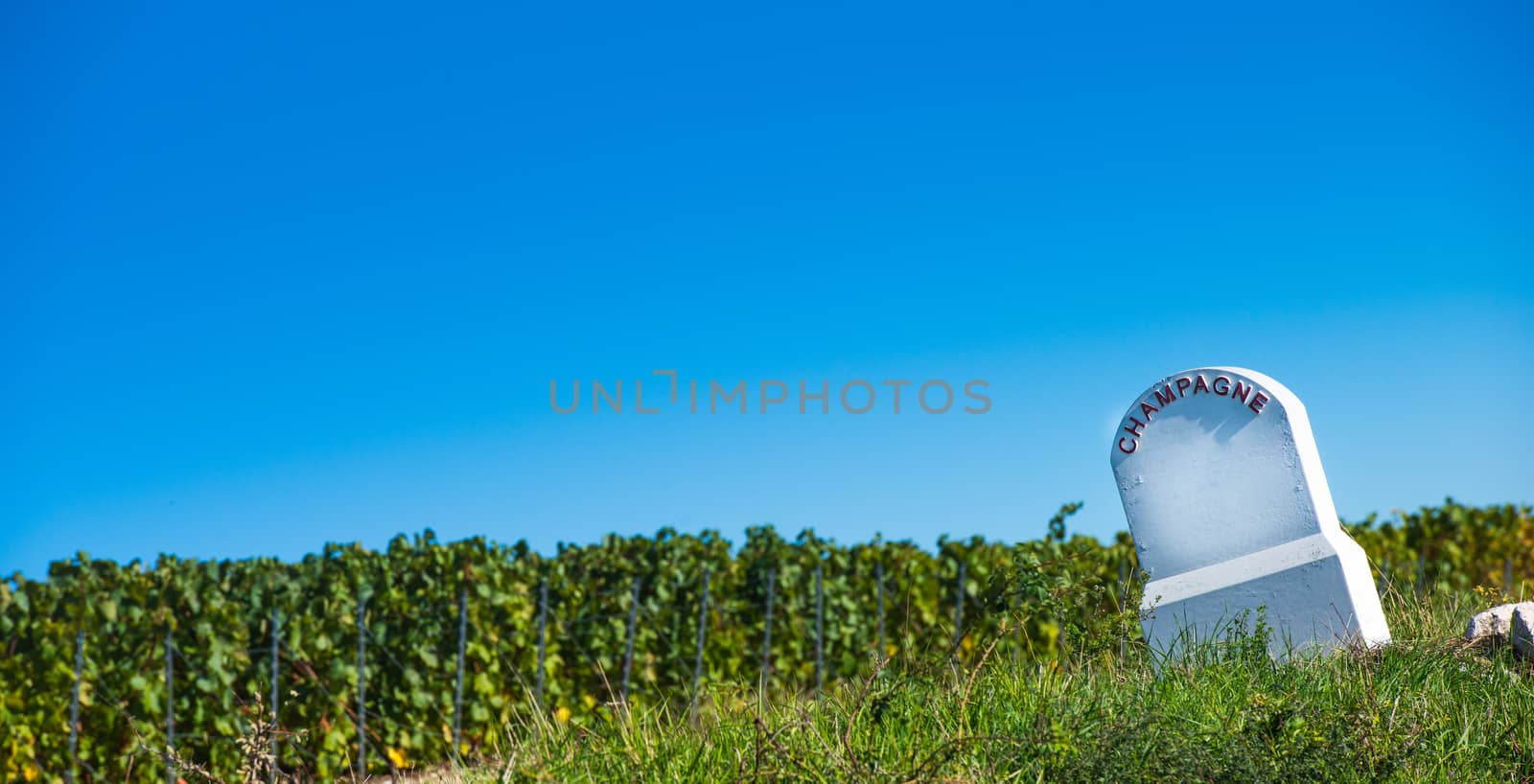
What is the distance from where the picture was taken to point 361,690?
31.6ft

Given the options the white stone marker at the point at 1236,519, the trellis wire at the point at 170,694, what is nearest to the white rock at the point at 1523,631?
the white stone marker at the point at 1236,519

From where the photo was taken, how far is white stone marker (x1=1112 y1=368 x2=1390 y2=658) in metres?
5.65

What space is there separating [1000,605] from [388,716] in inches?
280

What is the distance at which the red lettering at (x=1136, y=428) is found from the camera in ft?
20.3

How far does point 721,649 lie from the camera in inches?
434

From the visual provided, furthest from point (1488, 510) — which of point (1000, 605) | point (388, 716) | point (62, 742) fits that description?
point (62, 742)

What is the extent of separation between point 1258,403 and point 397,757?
819cm

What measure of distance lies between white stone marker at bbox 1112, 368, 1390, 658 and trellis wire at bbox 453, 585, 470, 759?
6.47m

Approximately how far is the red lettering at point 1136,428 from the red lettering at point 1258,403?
1.97ft

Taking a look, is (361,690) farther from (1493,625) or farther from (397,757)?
(1493,625)

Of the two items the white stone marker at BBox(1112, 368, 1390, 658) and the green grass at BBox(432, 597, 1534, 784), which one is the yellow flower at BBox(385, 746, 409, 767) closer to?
the green grass at BBox(432, 597, 1534, 784)

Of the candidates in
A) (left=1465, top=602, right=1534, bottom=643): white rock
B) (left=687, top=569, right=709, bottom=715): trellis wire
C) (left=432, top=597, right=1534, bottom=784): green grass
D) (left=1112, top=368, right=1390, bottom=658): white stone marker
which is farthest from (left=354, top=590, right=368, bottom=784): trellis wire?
(left=1465, top=602, right=1534, bottom=643): white rock

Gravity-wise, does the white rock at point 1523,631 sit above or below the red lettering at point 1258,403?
below

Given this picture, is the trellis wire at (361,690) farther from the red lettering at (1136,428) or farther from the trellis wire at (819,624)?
the red lettering at (1136,428)
